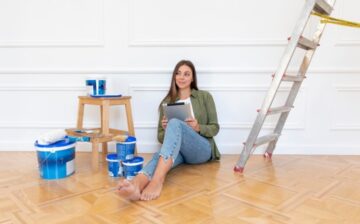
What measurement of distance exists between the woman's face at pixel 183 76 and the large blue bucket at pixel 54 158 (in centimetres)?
88

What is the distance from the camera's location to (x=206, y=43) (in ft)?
7.81

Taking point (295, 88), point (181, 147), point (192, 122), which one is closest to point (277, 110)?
point (295, 88)

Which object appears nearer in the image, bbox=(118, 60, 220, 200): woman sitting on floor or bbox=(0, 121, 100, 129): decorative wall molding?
bbox=(118, 60, 220, 200): woman sitting on floor

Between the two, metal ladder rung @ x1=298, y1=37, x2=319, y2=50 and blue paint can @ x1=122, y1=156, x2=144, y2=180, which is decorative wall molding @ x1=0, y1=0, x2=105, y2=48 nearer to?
blue paint can @ x1=122, y1=156, x2=144, y2=180

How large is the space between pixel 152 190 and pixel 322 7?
1.59 m

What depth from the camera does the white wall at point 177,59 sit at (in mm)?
2355

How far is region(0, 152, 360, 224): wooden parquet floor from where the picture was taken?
1.34m

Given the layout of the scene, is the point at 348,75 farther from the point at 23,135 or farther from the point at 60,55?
the point at 23,135

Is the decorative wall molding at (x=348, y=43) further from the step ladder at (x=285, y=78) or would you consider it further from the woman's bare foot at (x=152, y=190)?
the woman's bare foot at (x=152, y=190)

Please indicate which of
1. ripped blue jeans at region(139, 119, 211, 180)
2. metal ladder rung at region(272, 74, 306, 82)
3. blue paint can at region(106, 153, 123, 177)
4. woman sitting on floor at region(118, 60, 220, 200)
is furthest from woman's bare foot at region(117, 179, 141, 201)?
metal ladder rung at region(272, 74, 306, 82)

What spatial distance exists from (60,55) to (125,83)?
1.94 ft

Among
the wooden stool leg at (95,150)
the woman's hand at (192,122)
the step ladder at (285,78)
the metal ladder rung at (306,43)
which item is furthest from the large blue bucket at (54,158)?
the metal ladder rung at (306,43)

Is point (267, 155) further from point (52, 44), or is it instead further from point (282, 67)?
point (52, 44)

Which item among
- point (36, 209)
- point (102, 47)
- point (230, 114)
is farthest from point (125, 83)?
point (36, 209)
